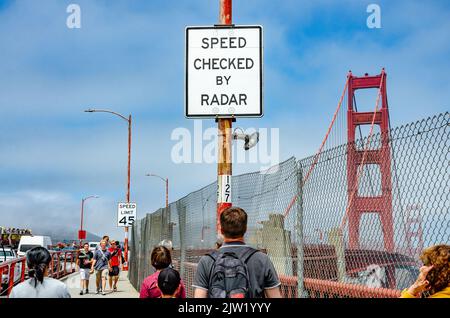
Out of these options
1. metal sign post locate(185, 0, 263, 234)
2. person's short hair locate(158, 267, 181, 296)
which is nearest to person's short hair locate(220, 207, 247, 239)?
person's short hair locate(158, 267, 181, 296)

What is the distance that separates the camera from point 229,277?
3.44 m

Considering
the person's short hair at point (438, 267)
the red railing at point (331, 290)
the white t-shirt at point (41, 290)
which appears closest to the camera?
the person's short hair at point (438, 267)

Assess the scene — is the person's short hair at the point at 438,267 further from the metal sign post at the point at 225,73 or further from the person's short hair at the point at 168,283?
the metal sign post at the point at 225,73

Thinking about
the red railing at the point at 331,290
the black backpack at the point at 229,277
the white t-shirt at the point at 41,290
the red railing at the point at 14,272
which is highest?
the black backpack at the point at 229,277

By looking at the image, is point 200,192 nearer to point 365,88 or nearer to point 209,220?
point 209,220

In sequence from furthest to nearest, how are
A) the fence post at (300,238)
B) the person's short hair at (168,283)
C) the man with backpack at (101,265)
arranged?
the man with backpack at (101,265) → the fence post at (300,238) → the person's short hair at (168,283)

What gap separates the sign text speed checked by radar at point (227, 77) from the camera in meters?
5.15

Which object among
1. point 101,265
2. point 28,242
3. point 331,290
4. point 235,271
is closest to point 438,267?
point 235,271

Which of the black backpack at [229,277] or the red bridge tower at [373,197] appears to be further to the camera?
the red bridge tower at [373,197]

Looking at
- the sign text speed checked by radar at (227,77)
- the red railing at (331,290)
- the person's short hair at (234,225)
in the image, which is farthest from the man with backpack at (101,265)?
the person's short hair at (234,225)

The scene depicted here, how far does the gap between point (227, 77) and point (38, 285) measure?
7.47 feet

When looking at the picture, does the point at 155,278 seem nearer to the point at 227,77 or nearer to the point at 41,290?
the point at 41,290

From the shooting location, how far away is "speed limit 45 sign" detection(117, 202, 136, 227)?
22.3m
